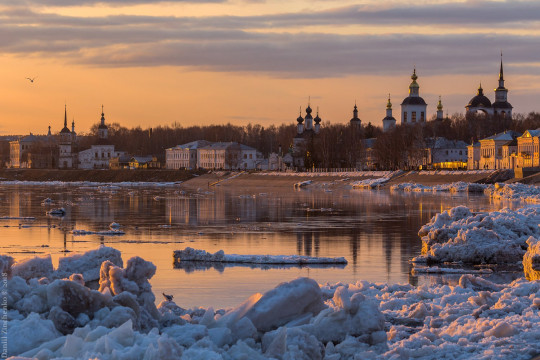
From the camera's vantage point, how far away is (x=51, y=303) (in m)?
11.0

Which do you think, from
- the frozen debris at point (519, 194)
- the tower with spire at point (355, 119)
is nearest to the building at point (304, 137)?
the tower with spire at point (355, 119)

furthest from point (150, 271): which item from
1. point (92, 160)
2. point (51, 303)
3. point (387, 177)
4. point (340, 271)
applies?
point (92, 160)

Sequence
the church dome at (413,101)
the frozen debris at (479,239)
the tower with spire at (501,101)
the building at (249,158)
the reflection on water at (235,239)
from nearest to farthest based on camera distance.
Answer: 1. the reflection on water at (235,239)
2. the frozen debris at (479,239)
3. the tower with spire at (501,101)
4. the building at (249,158)
5. the church dome at (413,101)

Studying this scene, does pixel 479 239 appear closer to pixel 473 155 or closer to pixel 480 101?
pixel 473 155

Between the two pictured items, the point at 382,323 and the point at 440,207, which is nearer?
the point at 382,323

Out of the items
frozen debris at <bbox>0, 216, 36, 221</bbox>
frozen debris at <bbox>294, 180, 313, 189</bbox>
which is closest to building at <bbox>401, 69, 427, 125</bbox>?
frozen debris at <bbox>294, 180, 313, 189</bbox>

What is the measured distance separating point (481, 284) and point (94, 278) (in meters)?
6.96

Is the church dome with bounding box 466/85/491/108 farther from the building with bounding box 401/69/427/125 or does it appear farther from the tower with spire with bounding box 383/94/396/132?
the tower with spire with bounding box 383/94/396/132

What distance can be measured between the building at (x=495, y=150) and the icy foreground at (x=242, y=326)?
10471 centimetres

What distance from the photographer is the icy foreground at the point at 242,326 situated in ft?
33.0

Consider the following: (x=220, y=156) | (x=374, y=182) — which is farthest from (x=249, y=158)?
(x=374, y=182)

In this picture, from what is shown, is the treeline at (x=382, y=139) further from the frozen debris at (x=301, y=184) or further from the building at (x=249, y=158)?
the frozen debris at (x=301, y=184)

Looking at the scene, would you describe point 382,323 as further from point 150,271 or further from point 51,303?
point 51,303

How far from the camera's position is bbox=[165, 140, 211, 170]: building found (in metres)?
167
